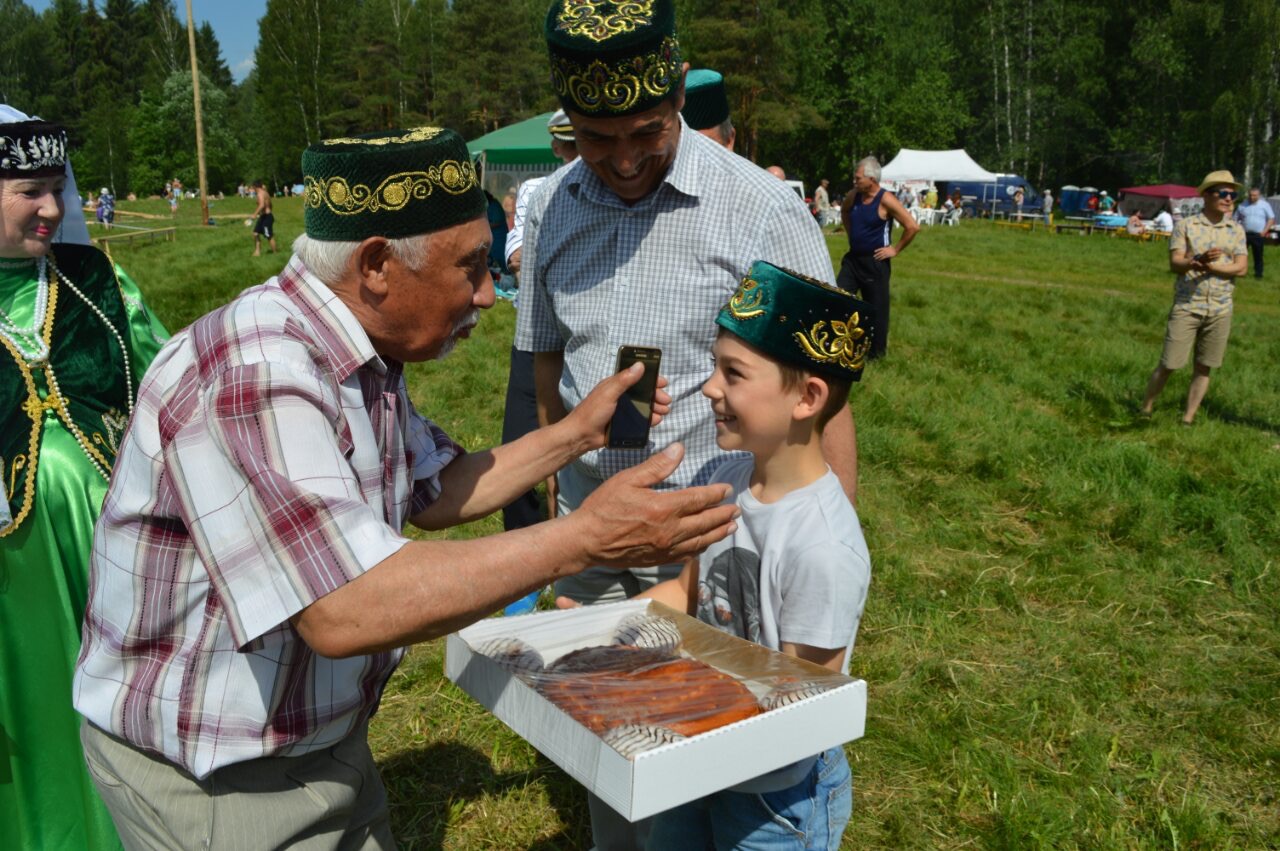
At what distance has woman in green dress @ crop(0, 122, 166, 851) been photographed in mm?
2928

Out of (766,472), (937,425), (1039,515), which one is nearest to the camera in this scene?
(766,472)

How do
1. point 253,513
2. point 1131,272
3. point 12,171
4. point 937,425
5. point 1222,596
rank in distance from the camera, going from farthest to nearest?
point 1131,272 → point 937,425 → point 1222,596 → point 12,171 → point 253,513

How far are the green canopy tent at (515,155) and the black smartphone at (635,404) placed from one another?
49.8ft

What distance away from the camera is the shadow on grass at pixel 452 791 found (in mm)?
3223

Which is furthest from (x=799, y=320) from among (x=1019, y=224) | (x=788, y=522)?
(x=1019, y=224)

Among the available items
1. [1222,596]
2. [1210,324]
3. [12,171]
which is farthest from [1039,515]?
[12,171]

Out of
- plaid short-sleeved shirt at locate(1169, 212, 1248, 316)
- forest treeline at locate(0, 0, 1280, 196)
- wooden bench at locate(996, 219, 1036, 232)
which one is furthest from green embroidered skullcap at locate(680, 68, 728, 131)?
forest treeline at locate(0, 0, 1280, 196)

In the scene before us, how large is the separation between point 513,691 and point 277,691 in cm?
40

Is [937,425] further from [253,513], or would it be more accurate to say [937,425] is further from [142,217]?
[142,217]

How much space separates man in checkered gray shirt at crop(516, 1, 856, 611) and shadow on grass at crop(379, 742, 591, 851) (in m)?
1.04

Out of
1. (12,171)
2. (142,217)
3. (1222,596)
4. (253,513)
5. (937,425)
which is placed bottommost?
(1222,596)

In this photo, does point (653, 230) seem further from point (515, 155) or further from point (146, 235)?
point (146, 235)

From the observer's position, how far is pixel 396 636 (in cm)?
153

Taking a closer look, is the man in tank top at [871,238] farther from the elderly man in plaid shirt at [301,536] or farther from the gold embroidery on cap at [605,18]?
the elderly man in plaid shirt at [301,536]
